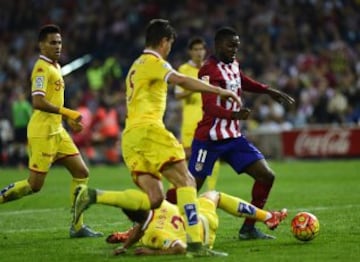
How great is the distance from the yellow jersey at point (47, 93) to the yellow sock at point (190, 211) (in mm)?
3167

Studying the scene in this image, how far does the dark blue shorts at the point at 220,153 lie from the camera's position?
38.6 ft

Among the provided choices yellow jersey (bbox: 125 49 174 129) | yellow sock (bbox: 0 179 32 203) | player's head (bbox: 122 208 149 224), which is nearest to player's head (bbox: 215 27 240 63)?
yellow jersey (bbox: 125 49 174 129)

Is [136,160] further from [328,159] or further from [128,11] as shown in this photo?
[128,11]

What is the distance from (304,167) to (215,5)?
32.0ft

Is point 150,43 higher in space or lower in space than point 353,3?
lower

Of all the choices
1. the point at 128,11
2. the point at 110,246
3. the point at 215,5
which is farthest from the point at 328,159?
the point at 110,246

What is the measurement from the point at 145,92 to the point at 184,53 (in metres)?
21.7

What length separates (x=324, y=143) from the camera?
27.9 meters

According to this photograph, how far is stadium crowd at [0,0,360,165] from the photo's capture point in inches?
1140

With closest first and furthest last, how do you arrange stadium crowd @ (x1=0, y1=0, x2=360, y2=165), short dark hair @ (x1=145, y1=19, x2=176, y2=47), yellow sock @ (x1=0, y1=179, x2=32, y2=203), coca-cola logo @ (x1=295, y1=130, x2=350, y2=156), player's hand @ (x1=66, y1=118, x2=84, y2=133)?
1. short dark hair @ (x1=145, y1=19, x2=176, y2=47)
2. player's hand @ (x1=66, y1=118, x2=84, y2=133)
3. yellow sock @ (x1=0, y1=179, x2=32, y2=203)
4. coca-cola logo @ (x1=295, y1=130, x2=350, y2=156)
5. stadium crowd @ (x1=0, y1=0, x2=360, y2=165)

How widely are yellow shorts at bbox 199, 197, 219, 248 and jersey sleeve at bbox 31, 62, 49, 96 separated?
286cm

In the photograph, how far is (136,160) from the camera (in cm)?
1029

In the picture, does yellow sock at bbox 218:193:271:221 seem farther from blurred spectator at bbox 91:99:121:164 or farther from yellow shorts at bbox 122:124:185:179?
blurred spectator at bbox 91:99:121:164

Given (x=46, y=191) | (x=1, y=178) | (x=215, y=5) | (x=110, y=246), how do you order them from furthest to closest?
(x=215, y=5), (x=1, y=178), (x=46, y=191), (x=110, y=246)
